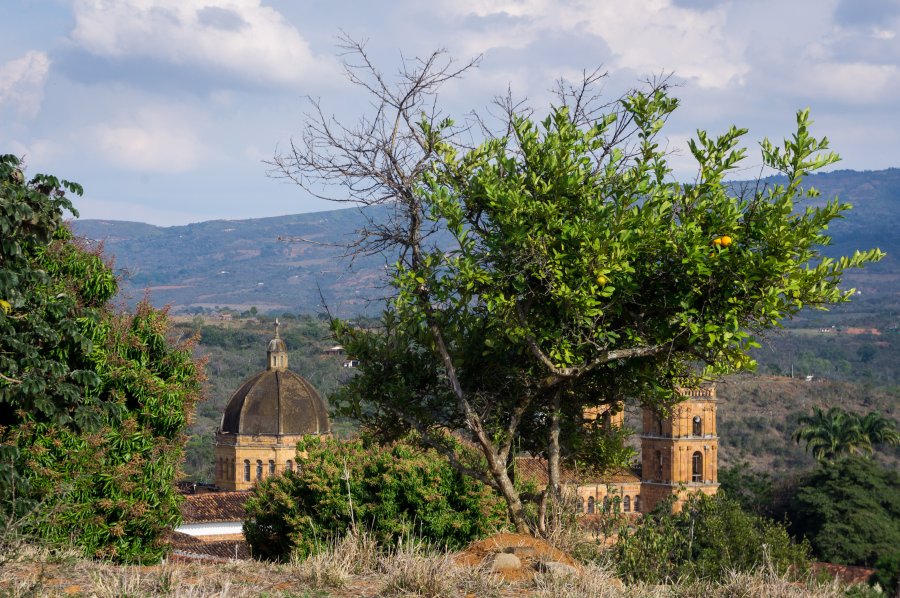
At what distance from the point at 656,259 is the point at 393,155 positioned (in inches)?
97.5

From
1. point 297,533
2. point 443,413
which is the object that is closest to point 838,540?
point 297,533

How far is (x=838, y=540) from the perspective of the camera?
47906 millimetres

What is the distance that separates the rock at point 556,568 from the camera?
7887mm

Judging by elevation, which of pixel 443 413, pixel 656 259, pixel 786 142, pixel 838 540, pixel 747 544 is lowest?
pixel 838 540

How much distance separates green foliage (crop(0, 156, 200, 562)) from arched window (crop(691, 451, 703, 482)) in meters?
54.9

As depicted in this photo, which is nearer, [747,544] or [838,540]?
[747,544]

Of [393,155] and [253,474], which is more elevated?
[393,155]

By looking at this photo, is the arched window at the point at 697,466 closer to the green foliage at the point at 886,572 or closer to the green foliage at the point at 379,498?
the green foliage at the point at 886,572

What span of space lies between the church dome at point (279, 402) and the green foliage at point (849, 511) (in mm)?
22497

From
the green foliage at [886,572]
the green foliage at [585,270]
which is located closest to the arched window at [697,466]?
the green foliage at [886,572]

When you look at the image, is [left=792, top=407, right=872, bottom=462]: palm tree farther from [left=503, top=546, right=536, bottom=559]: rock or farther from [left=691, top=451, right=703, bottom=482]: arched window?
[left=503, top=546, right=536, bottom=559]: rock

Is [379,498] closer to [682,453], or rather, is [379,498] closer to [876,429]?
[682,453]

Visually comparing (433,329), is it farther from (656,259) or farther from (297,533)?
(297,533)

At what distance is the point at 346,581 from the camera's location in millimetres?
7750
